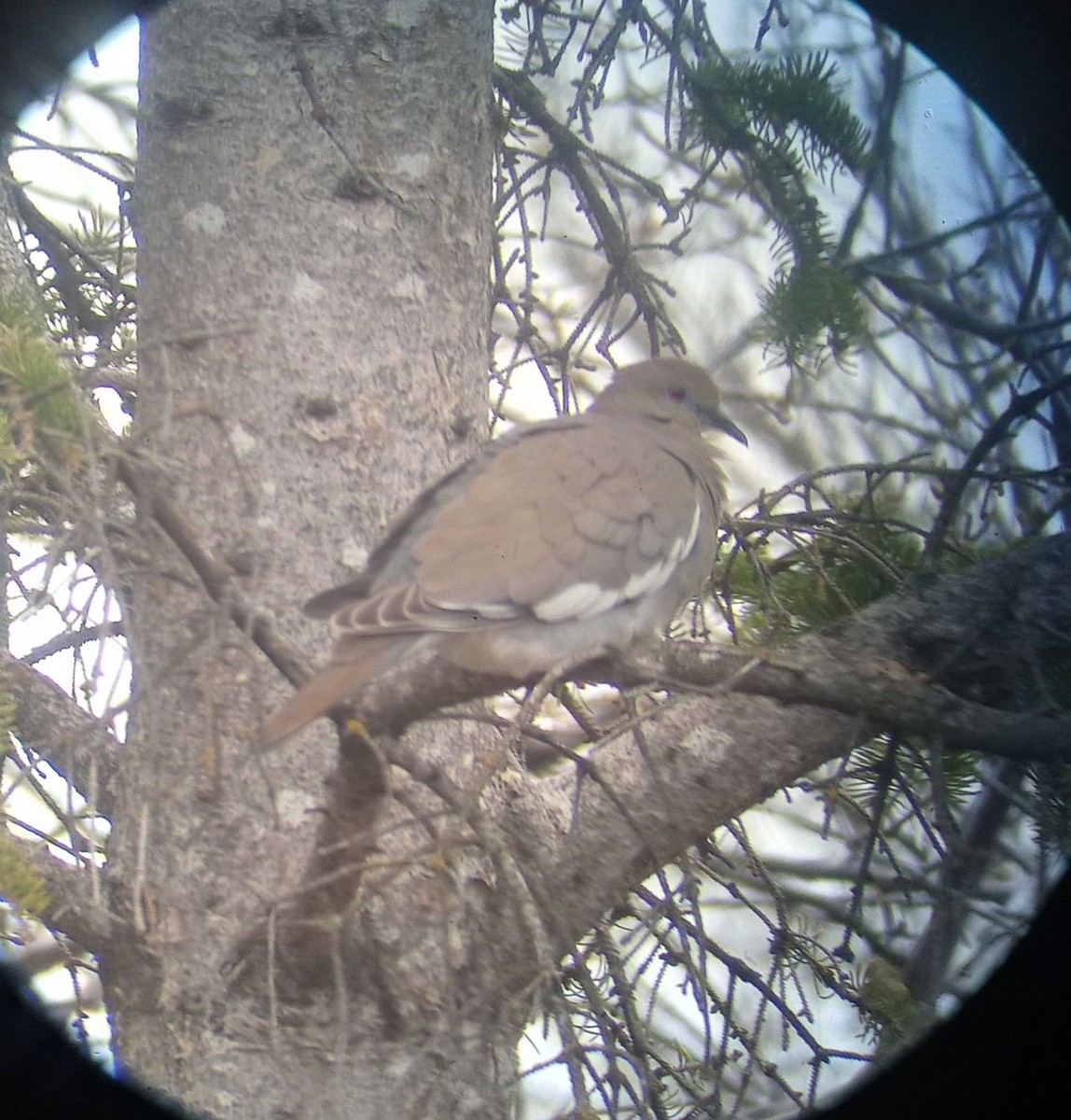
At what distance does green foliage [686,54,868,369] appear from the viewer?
105 cm

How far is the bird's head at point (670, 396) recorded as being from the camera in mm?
1101

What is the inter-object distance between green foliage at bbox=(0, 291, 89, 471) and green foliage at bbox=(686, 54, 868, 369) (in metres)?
0.57

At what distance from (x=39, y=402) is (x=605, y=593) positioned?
429 millimetres

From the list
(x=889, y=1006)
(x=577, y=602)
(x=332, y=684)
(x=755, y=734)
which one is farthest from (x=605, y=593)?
(x=889, y=1006)

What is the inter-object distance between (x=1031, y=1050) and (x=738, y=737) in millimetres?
305

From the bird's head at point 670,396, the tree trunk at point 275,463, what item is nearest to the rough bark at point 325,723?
the tree trunk at point 275,463

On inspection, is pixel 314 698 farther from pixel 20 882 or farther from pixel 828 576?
pixel 828 576

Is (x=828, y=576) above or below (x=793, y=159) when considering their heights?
below

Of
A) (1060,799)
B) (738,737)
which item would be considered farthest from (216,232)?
(1060,799)

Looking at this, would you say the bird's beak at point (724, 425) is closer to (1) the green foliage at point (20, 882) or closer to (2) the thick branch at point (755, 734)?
(2) the thick branch at point (755, 734)

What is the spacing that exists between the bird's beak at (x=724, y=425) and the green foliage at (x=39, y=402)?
559mm

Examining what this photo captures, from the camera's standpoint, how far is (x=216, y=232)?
1.03m

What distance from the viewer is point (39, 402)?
0.78 m

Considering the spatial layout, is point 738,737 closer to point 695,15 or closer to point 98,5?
point 695,15
